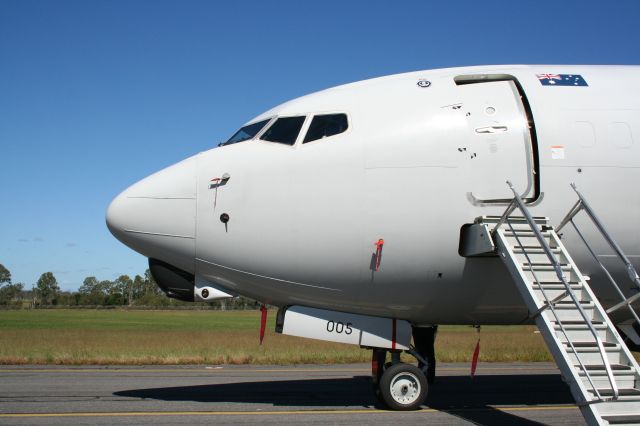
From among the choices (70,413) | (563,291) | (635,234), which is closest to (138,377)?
(70,413)

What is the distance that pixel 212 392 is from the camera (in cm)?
1207

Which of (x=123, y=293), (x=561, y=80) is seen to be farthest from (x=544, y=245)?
(x=123, y=293)

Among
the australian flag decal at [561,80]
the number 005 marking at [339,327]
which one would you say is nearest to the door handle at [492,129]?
the australian flag decal at [561,80]

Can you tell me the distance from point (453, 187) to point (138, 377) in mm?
9148

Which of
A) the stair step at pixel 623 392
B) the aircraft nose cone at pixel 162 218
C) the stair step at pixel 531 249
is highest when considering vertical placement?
the aircraft nose cone at pixel 162 218

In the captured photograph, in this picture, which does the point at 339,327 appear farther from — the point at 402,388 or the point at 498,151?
the point at 498,151

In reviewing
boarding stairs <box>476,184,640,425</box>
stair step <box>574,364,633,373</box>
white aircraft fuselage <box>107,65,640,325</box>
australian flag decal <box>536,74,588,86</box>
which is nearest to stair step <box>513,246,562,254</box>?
boarding stairs <box>476,184,640,425</box>

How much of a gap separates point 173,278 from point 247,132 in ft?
8.83

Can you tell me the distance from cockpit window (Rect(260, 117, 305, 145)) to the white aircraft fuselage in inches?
2.3

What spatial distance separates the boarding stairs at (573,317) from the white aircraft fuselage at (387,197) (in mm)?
623

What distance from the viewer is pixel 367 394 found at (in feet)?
40.5

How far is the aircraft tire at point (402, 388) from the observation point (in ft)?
32.0

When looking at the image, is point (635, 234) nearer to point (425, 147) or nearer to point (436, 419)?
point (425, 147)

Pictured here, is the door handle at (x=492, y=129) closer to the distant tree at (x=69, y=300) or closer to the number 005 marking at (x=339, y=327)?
the number 005 marking at (x=339, y=327)
